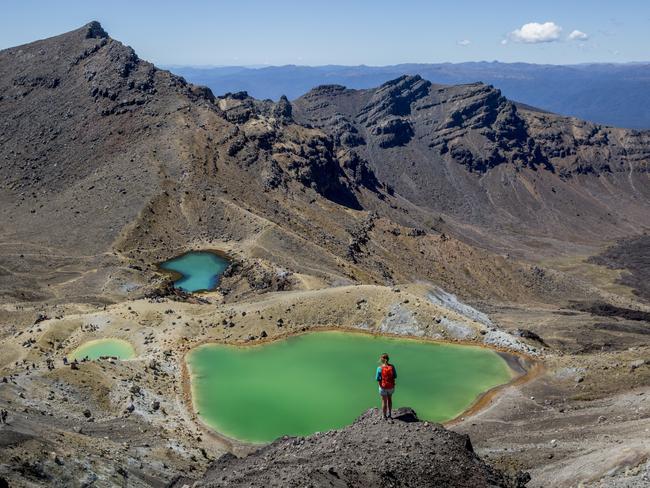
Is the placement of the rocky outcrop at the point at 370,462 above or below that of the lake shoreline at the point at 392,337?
above

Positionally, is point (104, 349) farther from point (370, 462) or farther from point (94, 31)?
point (94, 31)

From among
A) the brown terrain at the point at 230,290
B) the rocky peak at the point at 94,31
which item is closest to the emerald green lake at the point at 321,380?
the brown terrain at the point at 230,290

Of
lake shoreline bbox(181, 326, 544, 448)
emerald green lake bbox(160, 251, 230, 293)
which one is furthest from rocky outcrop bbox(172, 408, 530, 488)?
emerald green lake bbox(160, 251, 230, 293)

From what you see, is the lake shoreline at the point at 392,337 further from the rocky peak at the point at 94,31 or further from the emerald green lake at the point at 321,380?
the rocky peak at the point at 94,31

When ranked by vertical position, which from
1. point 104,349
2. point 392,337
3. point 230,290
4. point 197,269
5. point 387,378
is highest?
point 387,378

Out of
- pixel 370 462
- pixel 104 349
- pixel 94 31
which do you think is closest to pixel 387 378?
pixel 370 462

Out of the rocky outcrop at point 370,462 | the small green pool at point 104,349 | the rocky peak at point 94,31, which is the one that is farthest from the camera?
the rocky peak at point 94,31
